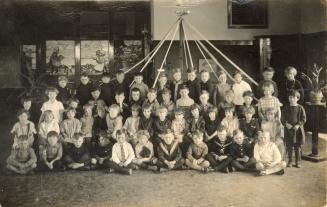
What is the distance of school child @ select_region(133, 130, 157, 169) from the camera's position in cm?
291

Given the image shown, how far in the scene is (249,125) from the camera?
304 cm

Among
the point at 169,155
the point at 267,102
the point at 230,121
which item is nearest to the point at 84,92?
the point at 169,155

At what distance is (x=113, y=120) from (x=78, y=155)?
0.48m

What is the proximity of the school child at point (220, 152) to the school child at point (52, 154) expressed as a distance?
1.27m

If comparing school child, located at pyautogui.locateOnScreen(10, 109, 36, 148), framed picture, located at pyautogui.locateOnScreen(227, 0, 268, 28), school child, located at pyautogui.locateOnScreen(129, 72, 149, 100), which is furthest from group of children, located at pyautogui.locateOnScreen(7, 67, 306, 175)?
framed picture, located at pyautogui.locateOnScreen(227, 0, 268, 28)

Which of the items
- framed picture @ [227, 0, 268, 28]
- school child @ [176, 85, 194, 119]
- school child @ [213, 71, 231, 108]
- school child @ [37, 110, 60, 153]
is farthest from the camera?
framed picture @ [227, 0, 268, 28]

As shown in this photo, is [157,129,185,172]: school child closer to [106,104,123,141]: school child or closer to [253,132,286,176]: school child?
[106,104,123,141]: school child

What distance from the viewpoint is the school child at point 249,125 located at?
9.86 feet

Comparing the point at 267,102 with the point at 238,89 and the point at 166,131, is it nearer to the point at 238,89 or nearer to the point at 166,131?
the point at 238,89

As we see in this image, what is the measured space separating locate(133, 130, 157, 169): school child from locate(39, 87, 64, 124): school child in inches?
31.3

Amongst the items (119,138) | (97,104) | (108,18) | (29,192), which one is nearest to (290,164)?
(119,138)

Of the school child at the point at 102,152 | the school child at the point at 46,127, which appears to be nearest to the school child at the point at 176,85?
the school child at the point at 102,152

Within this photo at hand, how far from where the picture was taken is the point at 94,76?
13.6 ft

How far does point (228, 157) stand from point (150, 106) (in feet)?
2.85
